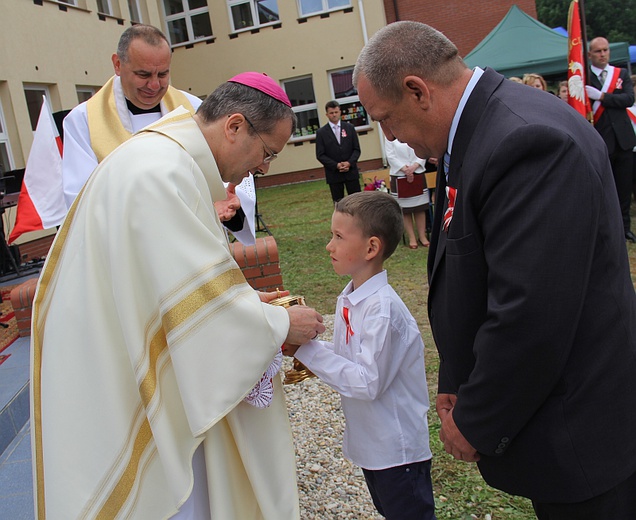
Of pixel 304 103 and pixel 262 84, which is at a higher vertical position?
pixel 304 103

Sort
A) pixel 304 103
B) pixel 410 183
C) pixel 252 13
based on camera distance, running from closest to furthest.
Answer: pixel 410 183, pixel 252 13, pixel 304 103

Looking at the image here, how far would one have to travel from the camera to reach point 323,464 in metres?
3.49

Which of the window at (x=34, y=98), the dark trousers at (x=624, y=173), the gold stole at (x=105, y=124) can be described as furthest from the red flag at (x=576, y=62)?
the window at (x=34, y=98)

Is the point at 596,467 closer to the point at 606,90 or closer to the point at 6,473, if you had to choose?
the point at 6,473

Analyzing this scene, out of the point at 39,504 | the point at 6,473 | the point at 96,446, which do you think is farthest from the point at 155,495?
the point at 6,473

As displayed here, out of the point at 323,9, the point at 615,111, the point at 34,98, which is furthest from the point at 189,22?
the point at 615,111

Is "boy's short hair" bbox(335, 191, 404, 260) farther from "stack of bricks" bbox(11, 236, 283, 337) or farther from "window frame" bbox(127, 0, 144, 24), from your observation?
"window frame" bbox(127, 0, 144, 24)

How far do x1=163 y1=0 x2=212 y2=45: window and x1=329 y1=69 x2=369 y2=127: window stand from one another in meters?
4.80

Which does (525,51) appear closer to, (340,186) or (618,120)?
(340,186)

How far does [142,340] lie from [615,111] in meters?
7.43

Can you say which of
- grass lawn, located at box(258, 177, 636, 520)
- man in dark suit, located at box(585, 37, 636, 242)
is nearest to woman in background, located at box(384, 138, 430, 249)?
grass lawn, located at box(258, 177, 636, 520)

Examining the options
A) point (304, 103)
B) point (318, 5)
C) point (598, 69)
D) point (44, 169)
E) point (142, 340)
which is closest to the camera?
point (142, 340)

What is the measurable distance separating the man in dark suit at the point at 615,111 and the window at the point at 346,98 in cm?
1281

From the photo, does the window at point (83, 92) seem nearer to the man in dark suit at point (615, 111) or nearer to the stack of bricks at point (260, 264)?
the stack of bricks at point (260, 264)
